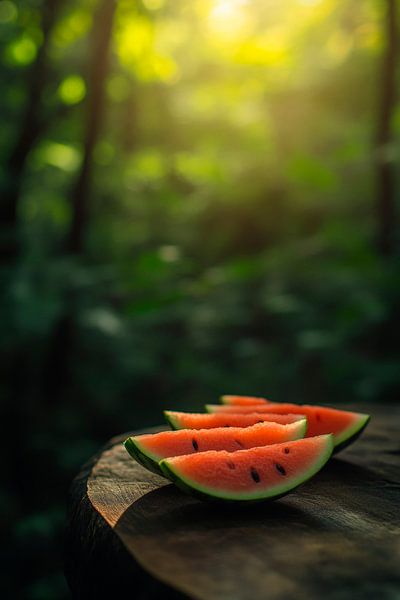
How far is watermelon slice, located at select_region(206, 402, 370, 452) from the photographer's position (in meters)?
1.57

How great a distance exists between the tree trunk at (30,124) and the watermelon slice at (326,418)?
3.75 metres

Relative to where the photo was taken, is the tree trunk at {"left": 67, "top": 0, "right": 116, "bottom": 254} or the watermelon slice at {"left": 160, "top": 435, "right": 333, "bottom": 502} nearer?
the watermelon slice at {"left": 160, "top": 435, "right": 333, "bottom": 502}

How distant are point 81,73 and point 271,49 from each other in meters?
2.24

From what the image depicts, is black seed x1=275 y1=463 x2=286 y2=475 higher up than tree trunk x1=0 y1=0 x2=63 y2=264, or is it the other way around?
tree trunk x1=0 y1=0 x2=63 y2=264

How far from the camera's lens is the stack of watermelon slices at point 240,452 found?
3.81ft

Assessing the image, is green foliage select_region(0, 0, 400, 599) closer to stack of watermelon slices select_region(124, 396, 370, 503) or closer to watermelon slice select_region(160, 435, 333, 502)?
stack of watermelon slices select_region(124, 396, 370, 503)

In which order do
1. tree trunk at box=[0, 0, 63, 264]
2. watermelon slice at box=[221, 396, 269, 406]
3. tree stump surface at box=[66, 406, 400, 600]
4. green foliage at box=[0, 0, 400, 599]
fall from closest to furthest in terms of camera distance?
tree stump surface at box=[66, 406, 400, 600] → watermelon slice at box=[221, 396, 269, 406] → green foliage at box=[0, 0, 400, 599] → tree trunk at box=[0, 0, 63, 264]

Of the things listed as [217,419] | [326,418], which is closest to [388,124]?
[326,418]

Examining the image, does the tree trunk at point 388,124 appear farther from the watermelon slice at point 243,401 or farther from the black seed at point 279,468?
the black seed at point 279,468

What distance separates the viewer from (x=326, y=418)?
1.65m

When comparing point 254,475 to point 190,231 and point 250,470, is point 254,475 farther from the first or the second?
point 190,231

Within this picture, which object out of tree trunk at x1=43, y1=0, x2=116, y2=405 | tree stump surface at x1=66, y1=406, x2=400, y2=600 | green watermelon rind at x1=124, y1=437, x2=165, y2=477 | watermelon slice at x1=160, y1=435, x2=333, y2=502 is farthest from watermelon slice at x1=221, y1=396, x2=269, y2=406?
tree trunk at x1=43, y1=0, x2=116, y2=405

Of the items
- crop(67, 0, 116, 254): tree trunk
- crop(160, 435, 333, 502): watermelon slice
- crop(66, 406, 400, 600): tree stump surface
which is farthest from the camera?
crop(67, 0, 116, 254): tree trunk

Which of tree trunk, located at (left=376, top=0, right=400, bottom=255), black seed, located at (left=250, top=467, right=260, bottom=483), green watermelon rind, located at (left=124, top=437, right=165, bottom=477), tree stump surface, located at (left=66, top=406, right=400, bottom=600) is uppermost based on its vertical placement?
tree trunk, located at (left=376, top=0, right=400, bottom=255)
